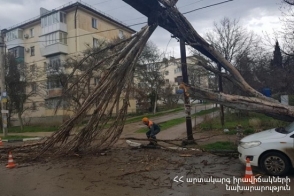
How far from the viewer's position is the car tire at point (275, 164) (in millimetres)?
5984

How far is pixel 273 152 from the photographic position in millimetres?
6098

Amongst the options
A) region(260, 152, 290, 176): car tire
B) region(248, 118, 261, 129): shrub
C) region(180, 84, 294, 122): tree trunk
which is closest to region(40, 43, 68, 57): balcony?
region(248, 118, 261, 129): shrub

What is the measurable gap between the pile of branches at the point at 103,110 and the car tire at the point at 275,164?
16.9 feet

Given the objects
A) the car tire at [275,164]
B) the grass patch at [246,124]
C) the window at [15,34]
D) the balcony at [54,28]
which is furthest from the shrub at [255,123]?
the window at [15,34]

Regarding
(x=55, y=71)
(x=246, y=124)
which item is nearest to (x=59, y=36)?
(x=55, y=71)

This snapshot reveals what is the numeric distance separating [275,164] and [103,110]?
5547mm

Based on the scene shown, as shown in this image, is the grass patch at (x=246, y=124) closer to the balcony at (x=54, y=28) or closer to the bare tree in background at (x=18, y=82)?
the bare tree in background at (x=18, y=82)

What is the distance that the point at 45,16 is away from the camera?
1341 inches

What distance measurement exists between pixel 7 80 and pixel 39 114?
37.5 ft

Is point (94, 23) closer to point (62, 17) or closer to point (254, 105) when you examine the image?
point (62, 17)

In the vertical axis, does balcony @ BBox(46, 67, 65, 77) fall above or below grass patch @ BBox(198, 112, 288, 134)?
above

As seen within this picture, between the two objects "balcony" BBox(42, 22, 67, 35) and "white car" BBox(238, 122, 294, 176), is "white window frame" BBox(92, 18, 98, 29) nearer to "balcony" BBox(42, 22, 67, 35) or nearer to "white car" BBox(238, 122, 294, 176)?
"balcony" BBox(42, 22, 67, 35)

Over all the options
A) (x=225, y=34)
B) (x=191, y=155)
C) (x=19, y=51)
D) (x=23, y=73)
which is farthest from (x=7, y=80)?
(x=191, y=155)

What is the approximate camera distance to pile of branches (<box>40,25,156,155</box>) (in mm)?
8930
